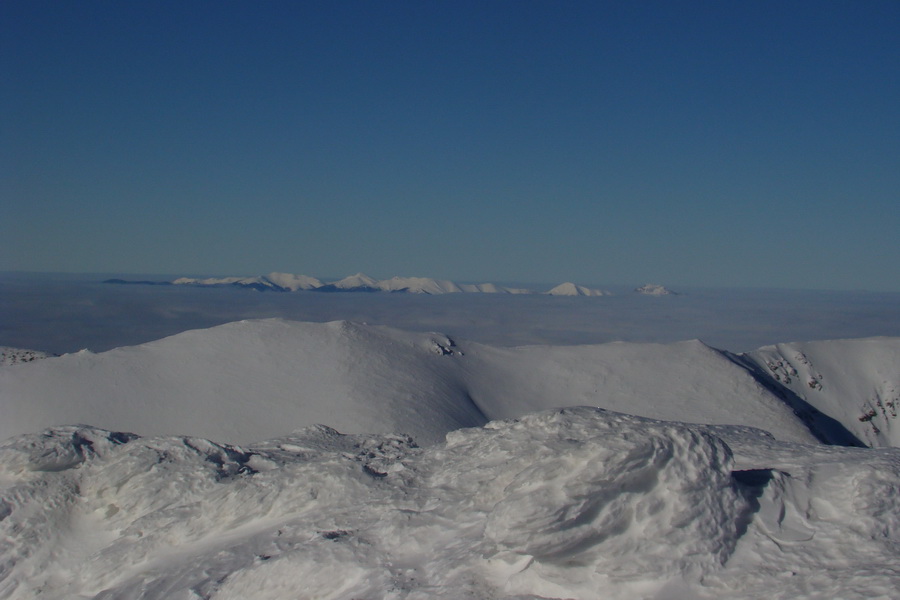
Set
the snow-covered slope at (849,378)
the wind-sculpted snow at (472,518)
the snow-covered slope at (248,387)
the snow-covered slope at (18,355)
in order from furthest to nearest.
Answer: the snow-covered slope at (18,355)
the snow-covered slope at (849,378)
the snow-covered slope at (248,387)
the wind-sculpted snow at (472,518)

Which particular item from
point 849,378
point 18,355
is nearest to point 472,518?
point 849,378

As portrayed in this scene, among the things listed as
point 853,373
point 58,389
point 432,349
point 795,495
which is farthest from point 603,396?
point 795,495

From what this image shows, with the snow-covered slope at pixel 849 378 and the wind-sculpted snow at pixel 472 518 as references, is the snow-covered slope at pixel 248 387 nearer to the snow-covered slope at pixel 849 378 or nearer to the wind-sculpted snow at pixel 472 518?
the wind-sculpted snow at pixel 472 518

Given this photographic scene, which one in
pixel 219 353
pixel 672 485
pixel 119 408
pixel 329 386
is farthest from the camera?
pixel 219 353

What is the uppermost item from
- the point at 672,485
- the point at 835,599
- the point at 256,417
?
the point at 672,485

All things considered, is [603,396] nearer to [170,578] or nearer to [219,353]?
[219,353]

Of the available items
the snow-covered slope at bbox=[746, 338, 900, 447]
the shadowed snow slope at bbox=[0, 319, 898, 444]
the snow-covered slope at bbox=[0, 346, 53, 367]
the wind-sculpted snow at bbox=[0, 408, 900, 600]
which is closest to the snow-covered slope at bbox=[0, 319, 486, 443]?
the shadowed snow slope at bbox=[0, 319, 898, 444]

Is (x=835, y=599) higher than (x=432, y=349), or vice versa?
(x=835, y=599)

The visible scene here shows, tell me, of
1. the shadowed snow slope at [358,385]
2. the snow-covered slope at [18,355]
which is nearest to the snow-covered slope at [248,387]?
the shadowed snow slope at [358,385]
